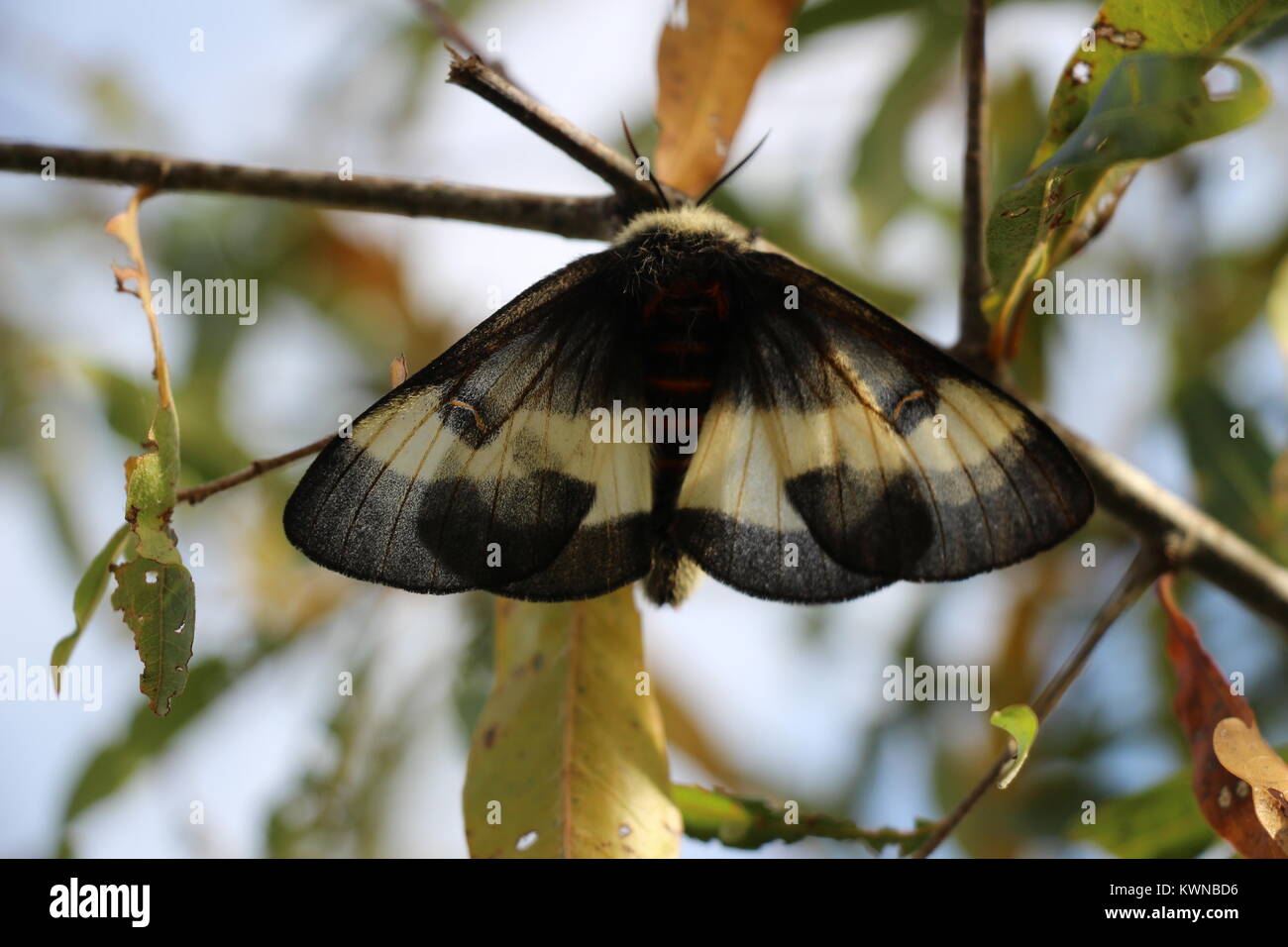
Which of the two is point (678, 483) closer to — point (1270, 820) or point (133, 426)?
point (1270, 820)

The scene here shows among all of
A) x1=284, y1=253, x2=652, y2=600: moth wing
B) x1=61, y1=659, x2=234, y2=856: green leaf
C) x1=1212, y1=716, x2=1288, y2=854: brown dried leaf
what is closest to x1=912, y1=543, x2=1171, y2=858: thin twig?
x1=1212, y1=716, x2=1288, y2=854: brown dried leaf

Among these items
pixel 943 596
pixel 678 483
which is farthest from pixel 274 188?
pixel 943 596

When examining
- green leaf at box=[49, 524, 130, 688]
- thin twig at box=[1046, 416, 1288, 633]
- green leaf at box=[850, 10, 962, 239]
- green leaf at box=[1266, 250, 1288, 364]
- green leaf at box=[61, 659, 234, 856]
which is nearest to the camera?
green leaf at box=[49, 524, 130, 688]

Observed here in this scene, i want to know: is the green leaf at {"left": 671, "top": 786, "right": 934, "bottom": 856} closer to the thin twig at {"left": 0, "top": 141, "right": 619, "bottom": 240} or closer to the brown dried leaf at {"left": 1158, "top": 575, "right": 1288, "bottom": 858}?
the brown dried leaf at {"left": 1158, "top": 575, "right": 1288, "bottom": 858}

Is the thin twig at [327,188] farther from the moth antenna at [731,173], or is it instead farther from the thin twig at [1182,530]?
the thin twig at [1182,530]

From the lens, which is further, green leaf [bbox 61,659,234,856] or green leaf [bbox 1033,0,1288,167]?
green leaf [bbox 61,659,234,856]

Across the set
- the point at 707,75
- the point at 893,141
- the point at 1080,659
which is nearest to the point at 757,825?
the point at 1080,659

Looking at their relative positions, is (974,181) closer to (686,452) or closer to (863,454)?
(863,454)
